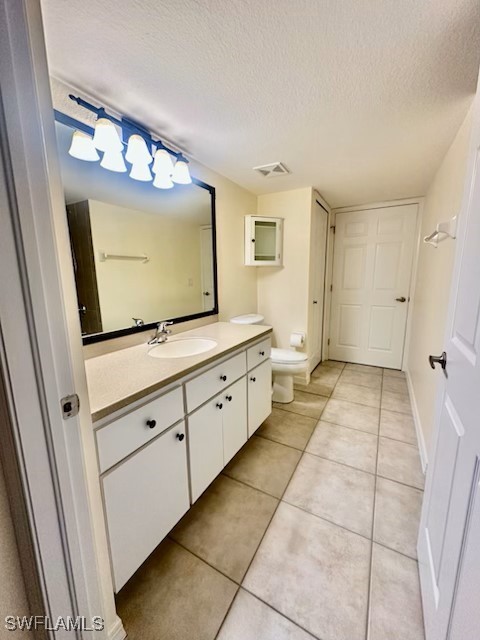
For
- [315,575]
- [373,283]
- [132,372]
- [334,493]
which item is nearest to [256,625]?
[315,575]

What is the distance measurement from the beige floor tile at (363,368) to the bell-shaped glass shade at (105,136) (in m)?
3.32

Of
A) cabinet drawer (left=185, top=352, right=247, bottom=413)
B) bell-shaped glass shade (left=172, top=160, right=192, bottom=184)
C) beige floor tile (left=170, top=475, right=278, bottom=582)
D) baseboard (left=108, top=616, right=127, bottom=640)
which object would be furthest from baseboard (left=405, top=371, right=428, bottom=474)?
bell-shaped glass shade (left=172, top=160, right=192, bottom=184)

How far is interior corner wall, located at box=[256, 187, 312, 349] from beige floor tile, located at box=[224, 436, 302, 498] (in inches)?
49.8

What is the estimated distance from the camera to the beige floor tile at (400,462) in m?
1.61

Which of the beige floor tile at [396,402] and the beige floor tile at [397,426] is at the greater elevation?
the beige floor tile at [396,402]

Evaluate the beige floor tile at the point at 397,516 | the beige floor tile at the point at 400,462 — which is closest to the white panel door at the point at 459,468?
the beige floor tile at the point at 397,516

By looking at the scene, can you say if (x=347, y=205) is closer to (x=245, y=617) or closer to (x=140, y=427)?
(x=140, y=427)

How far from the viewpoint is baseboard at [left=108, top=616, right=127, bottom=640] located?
87 centimetres

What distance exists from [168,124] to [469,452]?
196 centimetres

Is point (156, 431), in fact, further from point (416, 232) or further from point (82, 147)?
point (416, 232)

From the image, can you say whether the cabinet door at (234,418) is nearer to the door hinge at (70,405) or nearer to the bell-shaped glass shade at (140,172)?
the door hinge at (70,405)

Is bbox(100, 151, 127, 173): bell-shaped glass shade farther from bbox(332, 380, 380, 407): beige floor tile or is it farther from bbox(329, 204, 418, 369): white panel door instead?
bbox(329, 204, 418, 369): white panel door

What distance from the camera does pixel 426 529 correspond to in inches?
40.9

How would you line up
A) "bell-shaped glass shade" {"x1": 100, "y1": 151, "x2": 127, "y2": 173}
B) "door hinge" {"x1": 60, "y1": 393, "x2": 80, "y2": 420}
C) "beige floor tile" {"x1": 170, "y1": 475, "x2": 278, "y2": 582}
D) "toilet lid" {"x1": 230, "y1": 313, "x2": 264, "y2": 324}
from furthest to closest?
"toilet lid" {"x1": 230, "y1": 313, "x2": 264, "y2": 324}, "bell-shaped glass shade" {"x1": 100, "y1": 151, "x2": 127, "y2": 173}, "beige floor tile" {"x1": 170, "y1": 475, "x2": 278, "y2": 582}, "door hinge" {"x1": 60, "y1": 393, "x2": 80, "y2": 420}
